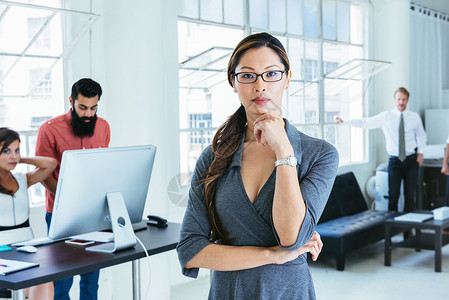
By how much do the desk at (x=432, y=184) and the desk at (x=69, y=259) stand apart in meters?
5.52

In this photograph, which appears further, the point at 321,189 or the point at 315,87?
the point at 315,87

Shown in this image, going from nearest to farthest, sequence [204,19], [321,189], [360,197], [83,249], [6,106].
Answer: [321,189]
[83,249]
[6,106]
[204,19]
[360,197]

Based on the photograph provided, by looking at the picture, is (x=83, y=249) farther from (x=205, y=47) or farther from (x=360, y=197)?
(x=360, y=197)

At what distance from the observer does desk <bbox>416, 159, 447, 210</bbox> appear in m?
7.76

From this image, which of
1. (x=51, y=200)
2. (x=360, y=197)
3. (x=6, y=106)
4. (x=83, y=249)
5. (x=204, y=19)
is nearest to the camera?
(x=83, y=249)

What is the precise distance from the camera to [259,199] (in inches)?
57.0

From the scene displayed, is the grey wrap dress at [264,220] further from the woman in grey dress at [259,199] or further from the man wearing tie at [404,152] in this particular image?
the man wearing tie at [404,152]

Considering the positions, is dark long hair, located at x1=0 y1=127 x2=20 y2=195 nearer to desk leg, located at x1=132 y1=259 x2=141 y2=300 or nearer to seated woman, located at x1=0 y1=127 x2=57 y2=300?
seated woman, located at x1=0 y1=127 x2=57 y2=300

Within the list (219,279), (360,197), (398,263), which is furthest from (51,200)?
(360,197)

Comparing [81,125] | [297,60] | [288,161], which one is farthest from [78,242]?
[297,60]

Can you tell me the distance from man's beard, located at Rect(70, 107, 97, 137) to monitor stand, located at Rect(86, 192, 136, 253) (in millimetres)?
1134

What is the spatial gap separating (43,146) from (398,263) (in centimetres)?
384

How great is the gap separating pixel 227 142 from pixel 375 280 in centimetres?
406

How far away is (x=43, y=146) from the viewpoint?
365 centimetres
